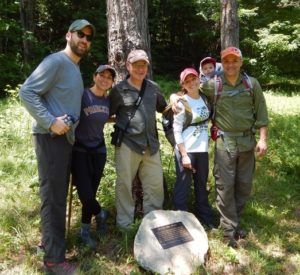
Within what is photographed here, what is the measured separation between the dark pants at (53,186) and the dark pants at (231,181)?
1811 mm

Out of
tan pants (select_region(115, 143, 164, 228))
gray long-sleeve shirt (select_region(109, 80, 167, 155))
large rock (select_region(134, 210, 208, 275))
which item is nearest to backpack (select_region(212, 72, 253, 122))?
gray long-sleeve shirt (select_region(109, 80, 167, 155))

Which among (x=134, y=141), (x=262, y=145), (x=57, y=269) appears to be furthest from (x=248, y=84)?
(x=57, y=269)

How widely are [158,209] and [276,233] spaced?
5.14 ft

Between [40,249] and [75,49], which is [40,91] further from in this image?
[40,249]

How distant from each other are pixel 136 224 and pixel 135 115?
1.25 metres

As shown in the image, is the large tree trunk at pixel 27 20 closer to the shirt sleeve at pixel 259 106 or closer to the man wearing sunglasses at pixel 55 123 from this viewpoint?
the man wearing sunglasses at pixel 55 123

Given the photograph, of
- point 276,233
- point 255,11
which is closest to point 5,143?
point 276,233

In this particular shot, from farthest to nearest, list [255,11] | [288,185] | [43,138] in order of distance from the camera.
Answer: [255,11] < [288,185] < [43,138]

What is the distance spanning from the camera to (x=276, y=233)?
4.91 metres

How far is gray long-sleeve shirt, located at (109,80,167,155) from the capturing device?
426 cm

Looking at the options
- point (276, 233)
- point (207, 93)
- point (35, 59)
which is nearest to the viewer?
point (207, 93)

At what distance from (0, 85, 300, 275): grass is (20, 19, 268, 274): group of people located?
218 mm

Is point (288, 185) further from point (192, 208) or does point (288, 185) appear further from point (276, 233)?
point (192, 208)

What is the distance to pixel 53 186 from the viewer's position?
3.60 metres
